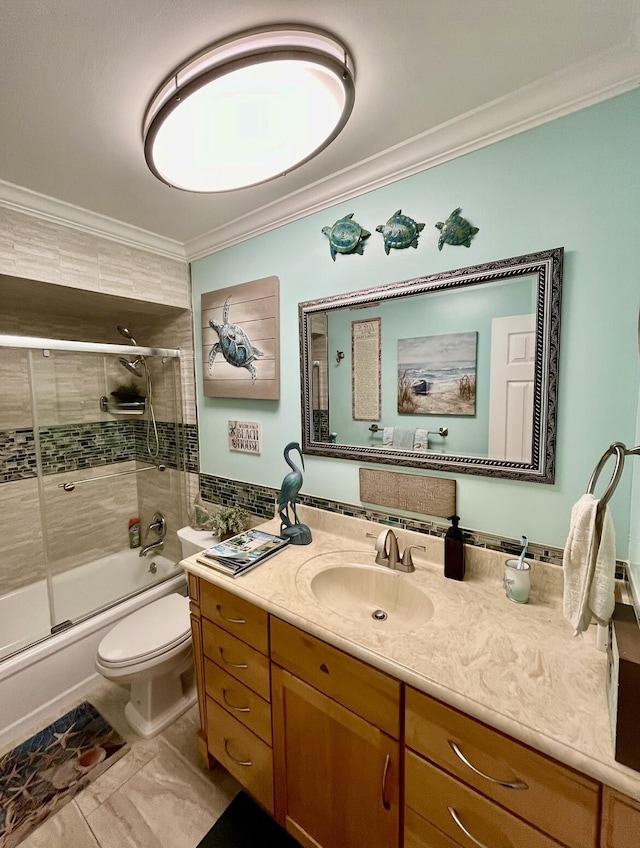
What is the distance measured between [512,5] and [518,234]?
51 centimetres

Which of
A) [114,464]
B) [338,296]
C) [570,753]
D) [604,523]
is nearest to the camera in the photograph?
[570,753]

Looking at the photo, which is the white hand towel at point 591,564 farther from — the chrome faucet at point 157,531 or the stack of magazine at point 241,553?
the chrome faucet at point 157,531

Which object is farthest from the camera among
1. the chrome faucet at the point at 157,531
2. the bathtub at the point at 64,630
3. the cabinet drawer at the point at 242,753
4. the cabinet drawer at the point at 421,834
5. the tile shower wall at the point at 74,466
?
the chrome faucet at the point at 157,531

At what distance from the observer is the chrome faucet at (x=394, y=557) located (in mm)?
1273

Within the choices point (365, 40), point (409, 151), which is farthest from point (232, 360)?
point (365, 40)

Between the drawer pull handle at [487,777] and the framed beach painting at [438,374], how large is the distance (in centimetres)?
91

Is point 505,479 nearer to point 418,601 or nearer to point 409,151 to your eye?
point 418,601

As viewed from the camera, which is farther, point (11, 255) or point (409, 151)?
point (11, 255)

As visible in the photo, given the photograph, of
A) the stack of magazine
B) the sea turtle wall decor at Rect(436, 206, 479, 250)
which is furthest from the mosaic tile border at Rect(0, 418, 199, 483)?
the sea turtle wall decor at Rect(436, 206, 479, 250)

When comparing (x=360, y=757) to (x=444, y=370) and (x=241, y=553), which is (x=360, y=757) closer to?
(x=241, y=553)

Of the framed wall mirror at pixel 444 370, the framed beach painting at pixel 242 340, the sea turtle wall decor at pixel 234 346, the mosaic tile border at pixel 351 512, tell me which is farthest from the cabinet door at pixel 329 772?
the sea turtle wall decor at pixel 234 346

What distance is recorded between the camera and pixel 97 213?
5.67ft

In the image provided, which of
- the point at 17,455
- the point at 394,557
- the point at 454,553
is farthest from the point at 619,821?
the point at 17,455

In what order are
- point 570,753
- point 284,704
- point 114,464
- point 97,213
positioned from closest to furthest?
point 570,753 → point 284,704 → point 97,213 → point 114,464
